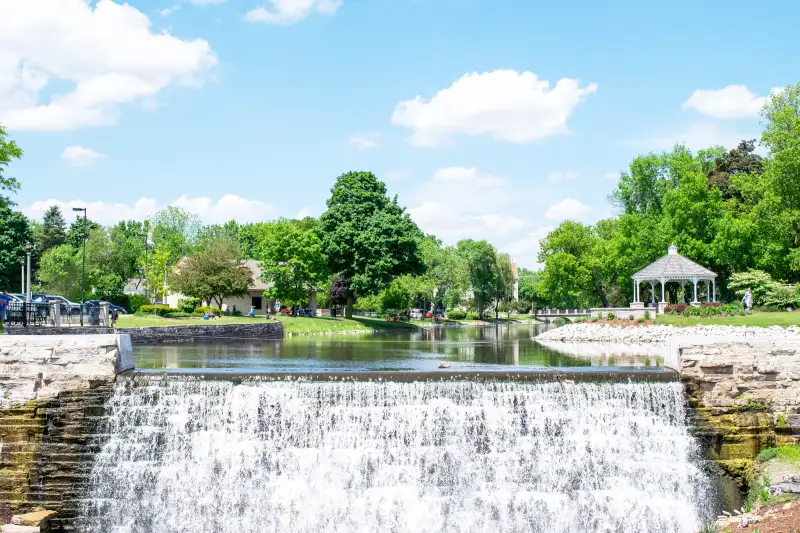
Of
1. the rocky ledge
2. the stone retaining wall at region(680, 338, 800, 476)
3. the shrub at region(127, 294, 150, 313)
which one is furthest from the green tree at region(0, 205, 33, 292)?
the stone retaining wall at region(680, 338, 800, 476)

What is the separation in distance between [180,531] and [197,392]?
2.72m

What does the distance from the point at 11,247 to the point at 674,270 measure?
2236 inches

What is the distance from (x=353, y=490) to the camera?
13.5 m

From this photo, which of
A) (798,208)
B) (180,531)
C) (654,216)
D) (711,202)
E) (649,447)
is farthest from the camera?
(654,216)

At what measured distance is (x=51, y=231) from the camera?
3610 inches

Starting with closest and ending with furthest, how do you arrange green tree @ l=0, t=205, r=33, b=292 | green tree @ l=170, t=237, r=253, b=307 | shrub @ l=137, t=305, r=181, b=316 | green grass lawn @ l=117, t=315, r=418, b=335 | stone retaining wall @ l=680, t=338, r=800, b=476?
1. stone retaining wall @ l=680, t=338, r=800, b=476
2. green grass lawn @ l=117, t=315, r=418, b=335
3. shrub @ l=137, t=305, r=181, b=316
4. green tree @ l=170, t=237, r=253, b=307
5. green tree @ l=0, t=205, r=33, b=292

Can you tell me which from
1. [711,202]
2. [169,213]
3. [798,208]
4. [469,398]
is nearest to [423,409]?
[469,398]

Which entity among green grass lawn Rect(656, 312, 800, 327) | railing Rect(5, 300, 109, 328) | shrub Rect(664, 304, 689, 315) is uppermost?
railing Rect(5, 300, 109, 328)

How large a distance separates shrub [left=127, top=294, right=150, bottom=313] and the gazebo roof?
38814 millimetres

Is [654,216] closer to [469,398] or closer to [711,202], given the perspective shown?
[711,202]

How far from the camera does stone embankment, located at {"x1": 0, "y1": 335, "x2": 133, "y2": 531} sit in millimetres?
13281

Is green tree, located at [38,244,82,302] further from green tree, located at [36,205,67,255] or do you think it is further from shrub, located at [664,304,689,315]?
shrub, located at [664,304,689,315]

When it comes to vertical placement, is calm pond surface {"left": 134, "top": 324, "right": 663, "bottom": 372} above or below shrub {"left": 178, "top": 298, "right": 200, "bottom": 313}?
below

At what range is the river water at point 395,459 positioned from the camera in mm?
13281
